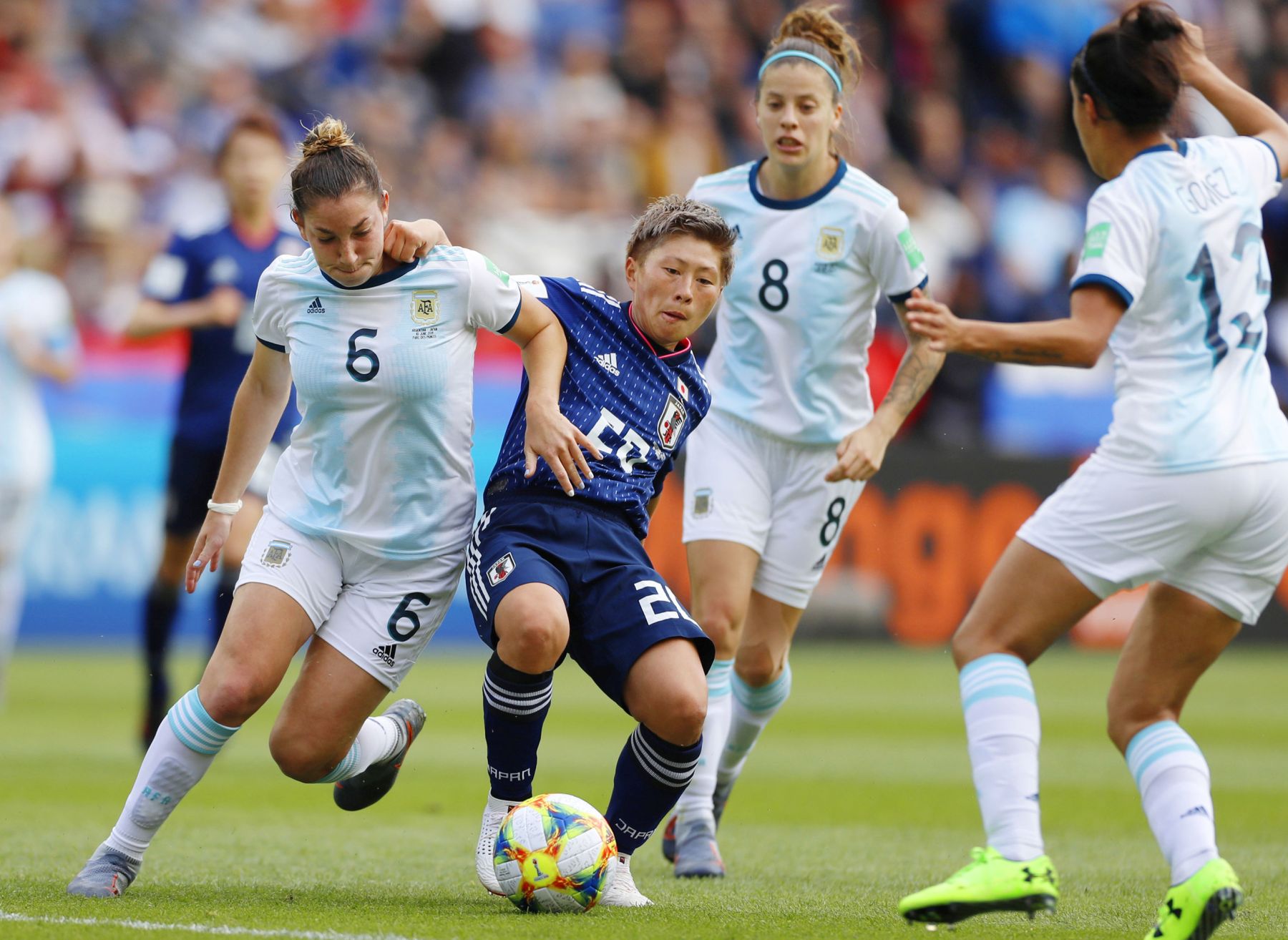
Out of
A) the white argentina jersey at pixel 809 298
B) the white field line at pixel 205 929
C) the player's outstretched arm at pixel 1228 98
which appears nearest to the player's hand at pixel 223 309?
the white argentina jersey at pixel 809 298

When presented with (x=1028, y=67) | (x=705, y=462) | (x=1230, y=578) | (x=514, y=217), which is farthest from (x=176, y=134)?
(x=1230, y=578)

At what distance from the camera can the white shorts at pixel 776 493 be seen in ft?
19.4

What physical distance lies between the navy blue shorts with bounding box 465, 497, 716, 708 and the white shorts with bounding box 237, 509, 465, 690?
0.21m

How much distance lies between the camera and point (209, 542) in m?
4.84

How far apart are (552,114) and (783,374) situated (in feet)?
38.5

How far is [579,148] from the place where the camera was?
54.3 ft

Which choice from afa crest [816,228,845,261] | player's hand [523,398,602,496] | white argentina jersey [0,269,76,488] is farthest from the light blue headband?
white argentina jersey [0,269,76,488]

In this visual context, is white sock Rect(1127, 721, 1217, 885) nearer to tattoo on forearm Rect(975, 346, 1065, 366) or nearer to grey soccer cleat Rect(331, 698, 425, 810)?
tattoo on forearm Rect(975, 346, 1065, 366)

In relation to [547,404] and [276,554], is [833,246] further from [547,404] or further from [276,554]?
[276,554]

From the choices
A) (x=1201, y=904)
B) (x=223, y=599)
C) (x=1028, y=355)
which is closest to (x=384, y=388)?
(x=1028, y=355)

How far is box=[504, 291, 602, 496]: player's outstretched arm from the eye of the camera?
15.1 ft

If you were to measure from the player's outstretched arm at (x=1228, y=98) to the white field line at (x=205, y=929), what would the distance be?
9.75 ft

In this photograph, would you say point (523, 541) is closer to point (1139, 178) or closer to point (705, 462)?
point (705, 462)

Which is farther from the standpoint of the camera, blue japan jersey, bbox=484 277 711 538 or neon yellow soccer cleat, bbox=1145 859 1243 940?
blue japan jersey, bbox=484 277 711 538
